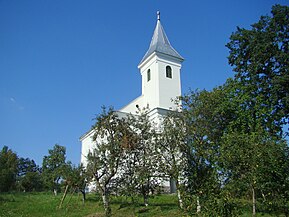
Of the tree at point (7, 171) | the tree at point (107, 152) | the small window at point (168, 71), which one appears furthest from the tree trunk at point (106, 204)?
the tree at point (7, 171)

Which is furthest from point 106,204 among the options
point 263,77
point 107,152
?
point 263,77

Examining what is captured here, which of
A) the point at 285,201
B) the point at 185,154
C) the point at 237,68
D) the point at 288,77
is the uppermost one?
the point at 237,68

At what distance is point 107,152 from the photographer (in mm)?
18391

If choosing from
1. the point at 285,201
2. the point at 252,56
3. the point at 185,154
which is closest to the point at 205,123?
the point at 185,154

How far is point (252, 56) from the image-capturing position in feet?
75.6

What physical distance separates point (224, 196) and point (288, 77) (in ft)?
46.9

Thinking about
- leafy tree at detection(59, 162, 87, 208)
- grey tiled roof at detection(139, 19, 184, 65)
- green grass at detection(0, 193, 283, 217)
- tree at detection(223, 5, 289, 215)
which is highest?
grey tiled roof at detection(139, 19, 184, 65)

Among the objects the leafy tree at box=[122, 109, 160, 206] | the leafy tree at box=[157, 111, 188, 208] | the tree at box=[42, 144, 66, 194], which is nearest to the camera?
the leafy tree at box=[157, 111, 188, 208]

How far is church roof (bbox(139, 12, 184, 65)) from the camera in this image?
33644mm

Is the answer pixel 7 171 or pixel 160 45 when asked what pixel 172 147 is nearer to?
pixel 160 45

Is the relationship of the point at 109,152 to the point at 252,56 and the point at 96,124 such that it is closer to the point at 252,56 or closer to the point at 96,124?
the point at 96,124

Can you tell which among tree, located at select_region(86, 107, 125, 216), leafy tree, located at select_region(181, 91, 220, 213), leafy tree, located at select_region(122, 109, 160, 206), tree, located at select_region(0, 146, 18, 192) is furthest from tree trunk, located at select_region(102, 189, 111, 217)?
tree, located at select_region(0, 146, 18, 192)

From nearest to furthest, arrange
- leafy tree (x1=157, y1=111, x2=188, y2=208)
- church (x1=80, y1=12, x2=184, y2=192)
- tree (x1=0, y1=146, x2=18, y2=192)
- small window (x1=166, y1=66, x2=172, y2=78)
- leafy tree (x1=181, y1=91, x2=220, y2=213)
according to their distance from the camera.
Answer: leafy tree (x1=181, y1=91, x2=220, y2=213), leafy tree (x1=157, y1=111, x2=188, y2=208), church (x1=80, y1=12, x2=184, y2=192), small window (x1=166, y1=66, x2=172, y2=78), tree (x1=0, y1=146, x2=18, y2=192)

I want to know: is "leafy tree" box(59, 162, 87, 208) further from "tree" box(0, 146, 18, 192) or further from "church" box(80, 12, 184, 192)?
"tree" box(0, 146, 18, 192)
